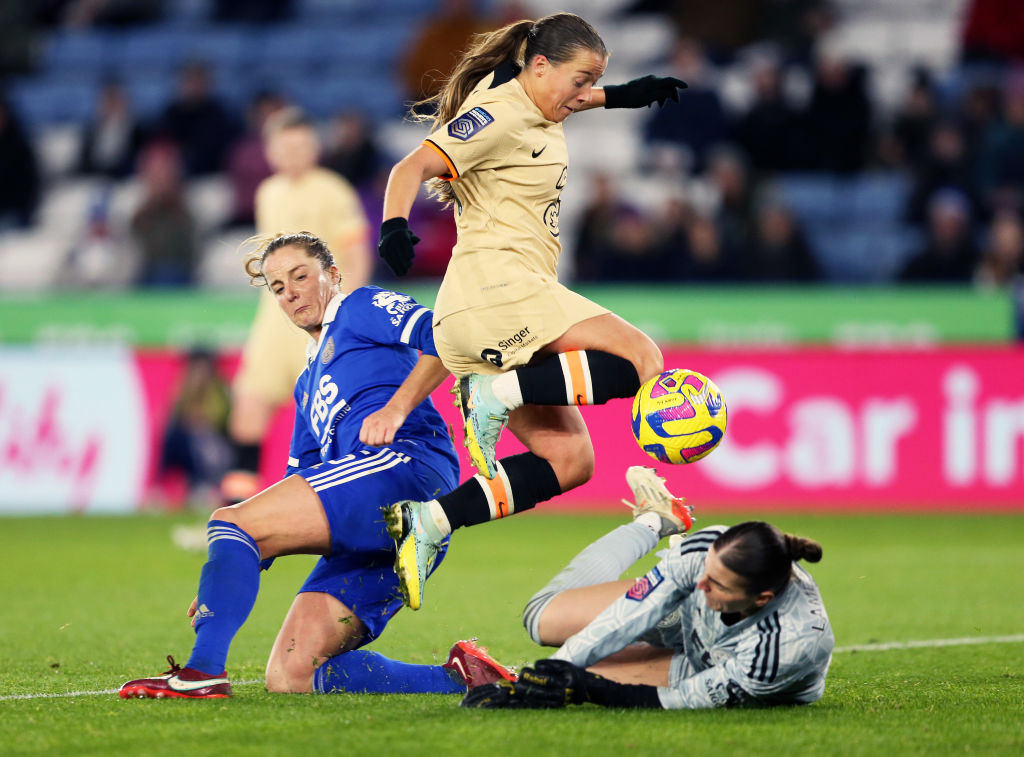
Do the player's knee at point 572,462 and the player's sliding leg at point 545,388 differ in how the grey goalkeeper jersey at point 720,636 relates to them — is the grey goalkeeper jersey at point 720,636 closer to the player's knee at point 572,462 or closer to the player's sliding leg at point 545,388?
the player's sliding leg at point 545,388

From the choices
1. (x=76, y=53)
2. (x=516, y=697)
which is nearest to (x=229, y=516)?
(x=516, y=697)

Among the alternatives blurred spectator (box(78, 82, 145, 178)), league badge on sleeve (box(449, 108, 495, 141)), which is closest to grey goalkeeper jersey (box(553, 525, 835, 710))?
league badge on sleeve (box(449, 108, 495, 141))

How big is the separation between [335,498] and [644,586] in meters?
1.14

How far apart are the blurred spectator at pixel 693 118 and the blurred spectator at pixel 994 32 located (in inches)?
110

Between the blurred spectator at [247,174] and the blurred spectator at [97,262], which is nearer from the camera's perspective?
the blurred spectator at [97,262]

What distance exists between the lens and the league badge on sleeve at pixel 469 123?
4.76 metres

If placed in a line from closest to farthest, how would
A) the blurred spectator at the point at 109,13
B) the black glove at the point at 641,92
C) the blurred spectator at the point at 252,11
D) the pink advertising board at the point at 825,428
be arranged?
the black glove at the point at 641,92
the pink advertising board at the point at 825,428
the blurred spectator at the point at 252,11
the blurred spectator at the point at 109,13

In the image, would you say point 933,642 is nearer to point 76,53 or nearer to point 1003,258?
point 1003,258

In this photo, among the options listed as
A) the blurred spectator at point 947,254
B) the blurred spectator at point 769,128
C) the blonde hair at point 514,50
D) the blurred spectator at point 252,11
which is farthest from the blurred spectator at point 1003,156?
the blonde hair at point 514,50

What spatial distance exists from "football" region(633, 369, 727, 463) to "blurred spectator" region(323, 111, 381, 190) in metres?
9.35

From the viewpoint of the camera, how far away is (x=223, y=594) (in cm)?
450

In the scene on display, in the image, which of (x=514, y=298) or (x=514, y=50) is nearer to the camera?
(x=514, y=298)

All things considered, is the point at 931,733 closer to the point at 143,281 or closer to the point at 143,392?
the point at 143,392

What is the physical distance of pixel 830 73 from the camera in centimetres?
1362
